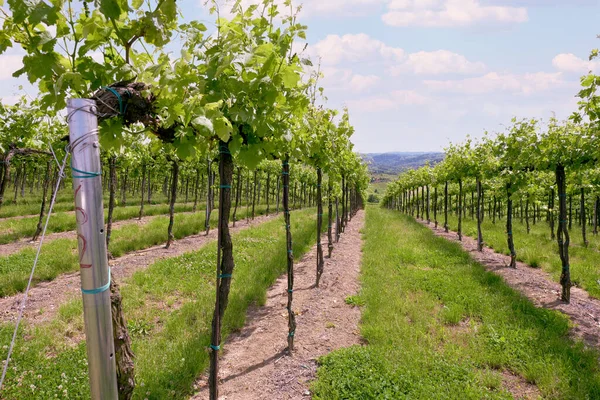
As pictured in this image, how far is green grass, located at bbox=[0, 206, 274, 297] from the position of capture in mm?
8899

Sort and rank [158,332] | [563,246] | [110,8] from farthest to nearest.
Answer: [563,246] → [158,332] → [110,8]

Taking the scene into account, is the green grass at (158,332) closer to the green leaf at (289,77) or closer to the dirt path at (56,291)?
the dirt path at (56,291)

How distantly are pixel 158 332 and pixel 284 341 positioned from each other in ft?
7.97

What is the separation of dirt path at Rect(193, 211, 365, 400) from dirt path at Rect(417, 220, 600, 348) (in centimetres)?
467

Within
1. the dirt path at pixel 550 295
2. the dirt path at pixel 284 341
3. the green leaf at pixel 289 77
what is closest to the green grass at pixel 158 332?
the dirt path at pixel 284 341

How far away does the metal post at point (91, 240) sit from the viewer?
2.01 meters

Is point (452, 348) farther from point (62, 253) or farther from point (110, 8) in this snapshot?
point (62, 253)

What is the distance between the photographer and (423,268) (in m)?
11.3

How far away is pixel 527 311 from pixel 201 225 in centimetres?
1551

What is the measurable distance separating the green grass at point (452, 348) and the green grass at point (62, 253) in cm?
876

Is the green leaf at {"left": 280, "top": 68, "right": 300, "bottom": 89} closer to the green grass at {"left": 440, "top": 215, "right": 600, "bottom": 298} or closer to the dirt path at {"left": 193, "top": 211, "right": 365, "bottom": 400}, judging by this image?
the dirt path at {"left": 193, "top": 211, "right": 365, "bottom": 400}

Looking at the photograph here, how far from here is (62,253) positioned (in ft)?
36.1

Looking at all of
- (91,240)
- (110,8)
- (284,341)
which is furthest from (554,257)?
(110,8)

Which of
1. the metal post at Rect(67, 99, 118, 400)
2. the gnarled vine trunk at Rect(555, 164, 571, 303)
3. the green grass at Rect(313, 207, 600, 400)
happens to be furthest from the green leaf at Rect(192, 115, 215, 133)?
the gnarled vine trunk at Rect(555, 164, 571, 303)
